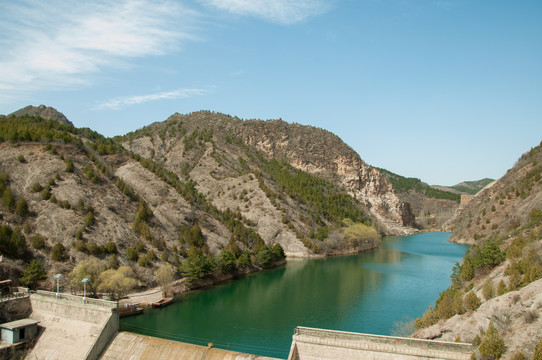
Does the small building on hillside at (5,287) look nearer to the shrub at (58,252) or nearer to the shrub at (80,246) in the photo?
the shrub at (58,252)

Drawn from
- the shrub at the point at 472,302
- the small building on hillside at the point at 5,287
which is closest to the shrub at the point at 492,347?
the shrub at the point at 472,302

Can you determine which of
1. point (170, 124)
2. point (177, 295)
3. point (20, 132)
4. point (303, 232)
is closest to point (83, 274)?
point (177, 295)

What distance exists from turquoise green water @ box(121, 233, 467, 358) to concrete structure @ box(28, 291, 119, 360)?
504cm

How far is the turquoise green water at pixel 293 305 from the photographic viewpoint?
3444 cm

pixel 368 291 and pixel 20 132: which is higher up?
pixel 20 132

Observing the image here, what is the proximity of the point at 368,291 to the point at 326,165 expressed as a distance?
95.1 metres

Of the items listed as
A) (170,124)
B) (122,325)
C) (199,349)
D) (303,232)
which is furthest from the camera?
(170,124)

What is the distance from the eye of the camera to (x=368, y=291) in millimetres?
50938

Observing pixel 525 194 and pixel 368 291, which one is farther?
pixel 525 194

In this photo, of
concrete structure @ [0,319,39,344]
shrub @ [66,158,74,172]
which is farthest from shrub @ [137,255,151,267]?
shrub @ [66,158,74,172]

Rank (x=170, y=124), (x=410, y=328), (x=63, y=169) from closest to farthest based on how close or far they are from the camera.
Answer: (x=410, y=328) < (x=63, y=169) < (x=170, y=124)

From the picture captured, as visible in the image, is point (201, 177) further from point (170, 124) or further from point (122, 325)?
point (122, 325)

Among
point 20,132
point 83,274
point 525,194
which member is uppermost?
point 20,132

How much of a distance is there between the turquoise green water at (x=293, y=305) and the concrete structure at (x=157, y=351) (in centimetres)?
435
